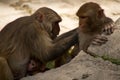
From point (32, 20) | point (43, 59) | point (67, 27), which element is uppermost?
point (32, 20)

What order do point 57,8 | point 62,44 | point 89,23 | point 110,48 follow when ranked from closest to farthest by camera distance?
1. point 110,48
2. point 62,44
3. point 89,23
4. point 57,8

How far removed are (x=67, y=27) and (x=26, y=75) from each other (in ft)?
16.1

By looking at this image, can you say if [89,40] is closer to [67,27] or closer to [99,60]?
[99,60]

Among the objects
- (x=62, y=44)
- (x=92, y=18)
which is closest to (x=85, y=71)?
(x=62, y=44)

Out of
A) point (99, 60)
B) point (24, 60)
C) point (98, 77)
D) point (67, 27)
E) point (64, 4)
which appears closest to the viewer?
point (98, 77)

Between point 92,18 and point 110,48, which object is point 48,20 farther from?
point 110,48

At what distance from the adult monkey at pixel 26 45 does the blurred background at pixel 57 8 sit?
15.3 feet

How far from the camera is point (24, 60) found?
9055mm

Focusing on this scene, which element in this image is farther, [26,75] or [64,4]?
[64,4]

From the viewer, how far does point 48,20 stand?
9391mm

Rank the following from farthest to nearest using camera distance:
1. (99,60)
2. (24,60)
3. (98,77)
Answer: (24,60)
(99,60)
(98,77)

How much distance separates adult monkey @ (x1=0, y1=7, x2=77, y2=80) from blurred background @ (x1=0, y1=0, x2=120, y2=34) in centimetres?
465

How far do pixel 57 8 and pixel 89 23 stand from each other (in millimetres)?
5778

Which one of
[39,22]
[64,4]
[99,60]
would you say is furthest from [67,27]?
[99,60]
